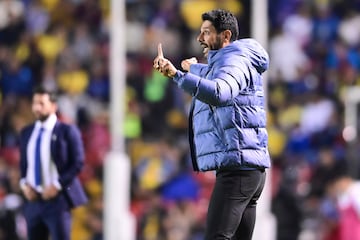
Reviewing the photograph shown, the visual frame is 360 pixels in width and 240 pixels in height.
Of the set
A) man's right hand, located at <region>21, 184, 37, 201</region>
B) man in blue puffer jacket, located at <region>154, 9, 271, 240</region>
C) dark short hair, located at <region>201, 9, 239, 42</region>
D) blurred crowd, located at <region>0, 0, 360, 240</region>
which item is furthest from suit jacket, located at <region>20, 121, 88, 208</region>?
blurred crowd, located at <region>0, 0, 360, 240</region>

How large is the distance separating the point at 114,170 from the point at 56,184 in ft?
24.8

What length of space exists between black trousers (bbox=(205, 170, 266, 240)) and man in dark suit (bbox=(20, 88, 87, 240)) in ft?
9.53

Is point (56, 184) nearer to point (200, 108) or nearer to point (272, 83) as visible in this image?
point (200, 108)

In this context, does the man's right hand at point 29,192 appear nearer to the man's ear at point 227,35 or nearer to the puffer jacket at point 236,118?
the puffer jacket at point 236,118

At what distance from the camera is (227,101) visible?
8859 millimetres

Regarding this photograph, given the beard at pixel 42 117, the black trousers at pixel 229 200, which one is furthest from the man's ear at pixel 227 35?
the beard at pixel 42 117

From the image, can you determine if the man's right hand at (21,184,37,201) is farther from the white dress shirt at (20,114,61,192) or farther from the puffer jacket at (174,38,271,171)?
the puffer jacket at (174,38,271,171)

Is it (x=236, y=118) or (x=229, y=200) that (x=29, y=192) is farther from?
(x=236, y=118)

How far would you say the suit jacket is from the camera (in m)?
11.9

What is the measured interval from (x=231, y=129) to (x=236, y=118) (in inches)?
3.3

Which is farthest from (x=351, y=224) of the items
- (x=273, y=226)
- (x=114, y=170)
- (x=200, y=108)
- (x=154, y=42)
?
(x=200, y=108)

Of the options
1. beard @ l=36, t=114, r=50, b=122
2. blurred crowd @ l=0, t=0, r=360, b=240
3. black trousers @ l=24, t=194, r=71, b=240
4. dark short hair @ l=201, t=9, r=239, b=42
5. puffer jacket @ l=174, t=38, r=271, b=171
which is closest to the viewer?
puffer jacket @ l=174, t=38, r=271, b=171

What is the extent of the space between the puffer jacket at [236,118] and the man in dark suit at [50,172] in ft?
9.20

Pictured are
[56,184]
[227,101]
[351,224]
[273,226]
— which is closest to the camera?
[227,101]
